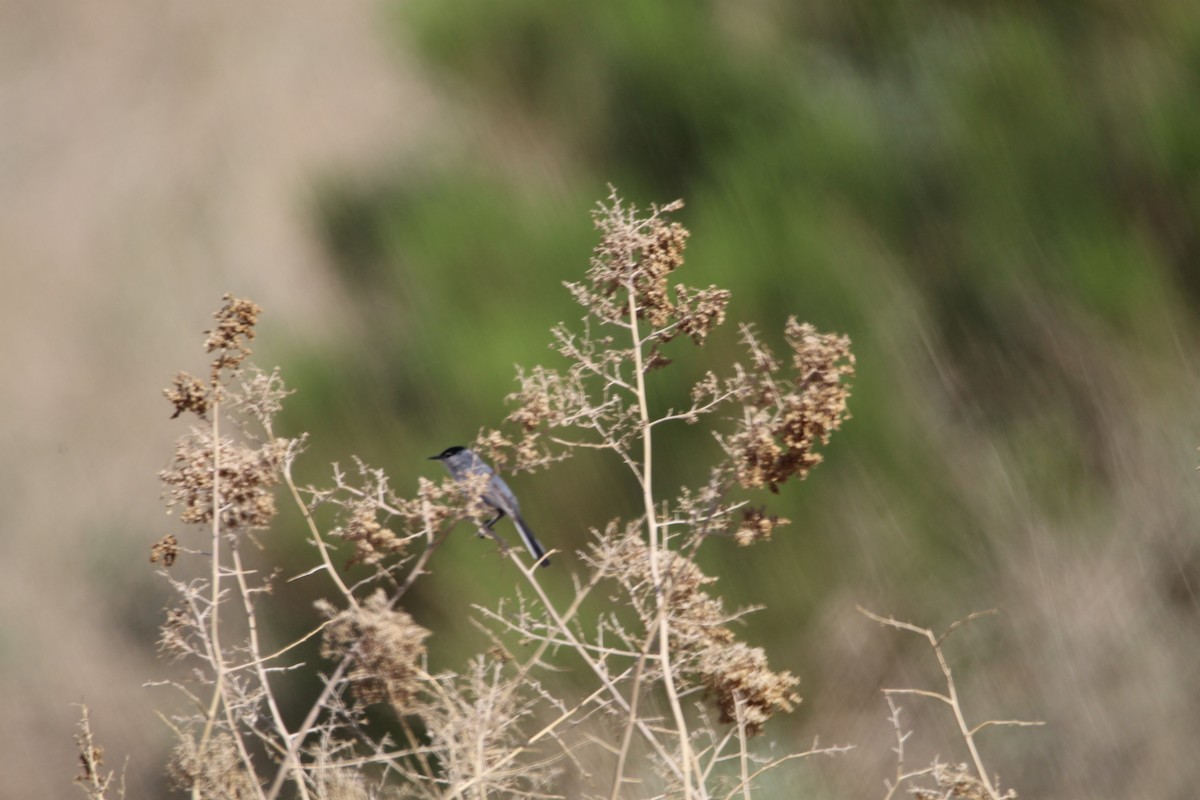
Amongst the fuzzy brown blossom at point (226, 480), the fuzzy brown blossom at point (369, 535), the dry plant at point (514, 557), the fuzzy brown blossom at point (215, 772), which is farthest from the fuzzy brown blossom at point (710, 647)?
the fuzzy brown blossom at point (215, 772)

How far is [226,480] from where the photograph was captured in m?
1.53

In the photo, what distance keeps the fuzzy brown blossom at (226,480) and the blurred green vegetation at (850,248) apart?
1.56m

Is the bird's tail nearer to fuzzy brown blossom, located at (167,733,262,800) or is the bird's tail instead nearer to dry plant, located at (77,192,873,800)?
dry plant, located at (77,192,873,800)

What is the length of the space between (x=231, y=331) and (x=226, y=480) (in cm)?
19

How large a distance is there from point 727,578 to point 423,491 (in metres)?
1.74

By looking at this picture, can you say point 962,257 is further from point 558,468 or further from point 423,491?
point 423,491

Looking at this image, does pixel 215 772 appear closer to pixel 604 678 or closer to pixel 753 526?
pixel 604 678

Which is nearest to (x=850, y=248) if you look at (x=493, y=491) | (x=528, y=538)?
(x=528, y=538)

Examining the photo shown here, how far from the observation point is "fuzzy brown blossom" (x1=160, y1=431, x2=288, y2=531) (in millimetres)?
1528

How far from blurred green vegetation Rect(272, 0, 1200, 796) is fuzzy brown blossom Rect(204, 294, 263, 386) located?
1584 mm

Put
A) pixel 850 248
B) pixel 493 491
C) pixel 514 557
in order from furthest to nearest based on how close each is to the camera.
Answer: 1. pixel 850 248
2. pixel 493 491
3. pixel 514 557

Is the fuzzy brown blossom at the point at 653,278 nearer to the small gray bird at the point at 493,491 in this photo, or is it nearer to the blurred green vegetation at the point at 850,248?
the small gray bird at the point at 493,491

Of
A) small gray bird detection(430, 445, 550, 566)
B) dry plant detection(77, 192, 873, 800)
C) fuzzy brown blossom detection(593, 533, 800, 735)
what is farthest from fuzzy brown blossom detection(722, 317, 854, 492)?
small gray bird detection(430, 445, 550, 566)

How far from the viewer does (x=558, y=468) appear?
3172mm
